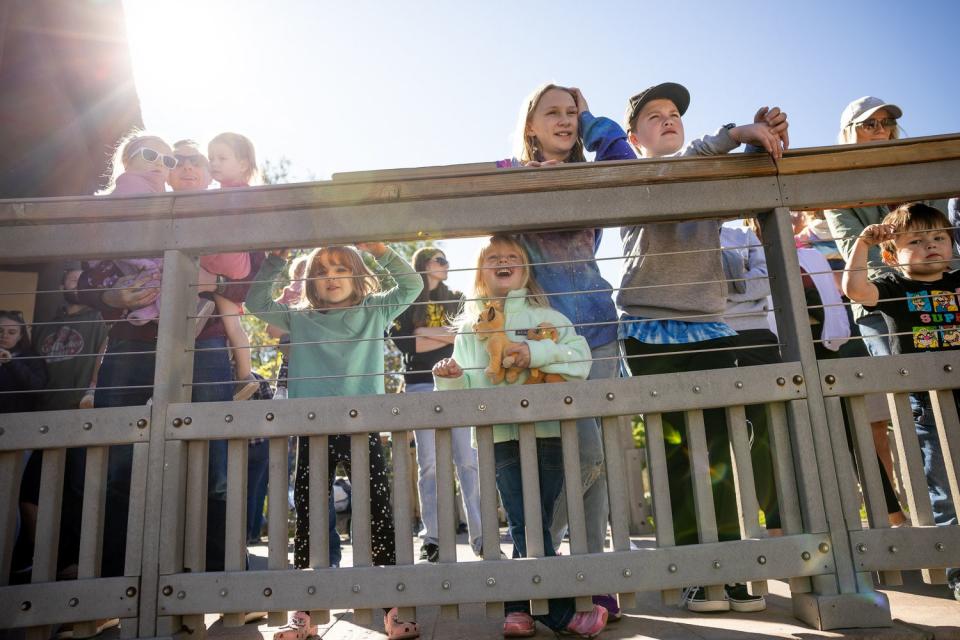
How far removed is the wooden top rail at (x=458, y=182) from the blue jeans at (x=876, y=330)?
3.16 feet

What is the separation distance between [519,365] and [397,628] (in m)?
0.85

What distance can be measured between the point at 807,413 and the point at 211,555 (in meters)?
2.08

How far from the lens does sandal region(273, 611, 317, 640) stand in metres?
1.88

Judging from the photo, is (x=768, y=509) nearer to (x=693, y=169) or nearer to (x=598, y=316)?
(x=598, y=316)

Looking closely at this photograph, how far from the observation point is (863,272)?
237 centimetres

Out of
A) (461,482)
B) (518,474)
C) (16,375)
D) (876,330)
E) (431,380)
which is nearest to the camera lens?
(518,474)

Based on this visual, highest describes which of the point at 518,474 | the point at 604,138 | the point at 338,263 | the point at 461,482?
the point at 604,138

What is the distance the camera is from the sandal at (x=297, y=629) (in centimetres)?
188

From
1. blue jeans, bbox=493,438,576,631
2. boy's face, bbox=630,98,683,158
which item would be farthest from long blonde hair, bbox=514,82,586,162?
blue jeans, bbox=493,438,576,631

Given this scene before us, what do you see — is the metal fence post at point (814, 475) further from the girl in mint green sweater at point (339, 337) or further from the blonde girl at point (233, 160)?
the blonde girl at point (233, 160)

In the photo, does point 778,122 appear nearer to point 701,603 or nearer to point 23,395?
point 701,603

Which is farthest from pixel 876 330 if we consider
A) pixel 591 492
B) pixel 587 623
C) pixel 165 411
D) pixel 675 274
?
pixel 165 411

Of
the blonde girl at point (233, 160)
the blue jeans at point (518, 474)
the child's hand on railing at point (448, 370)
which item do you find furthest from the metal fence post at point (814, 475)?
the blonde girl at point (233, 160)

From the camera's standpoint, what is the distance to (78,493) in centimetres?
245
